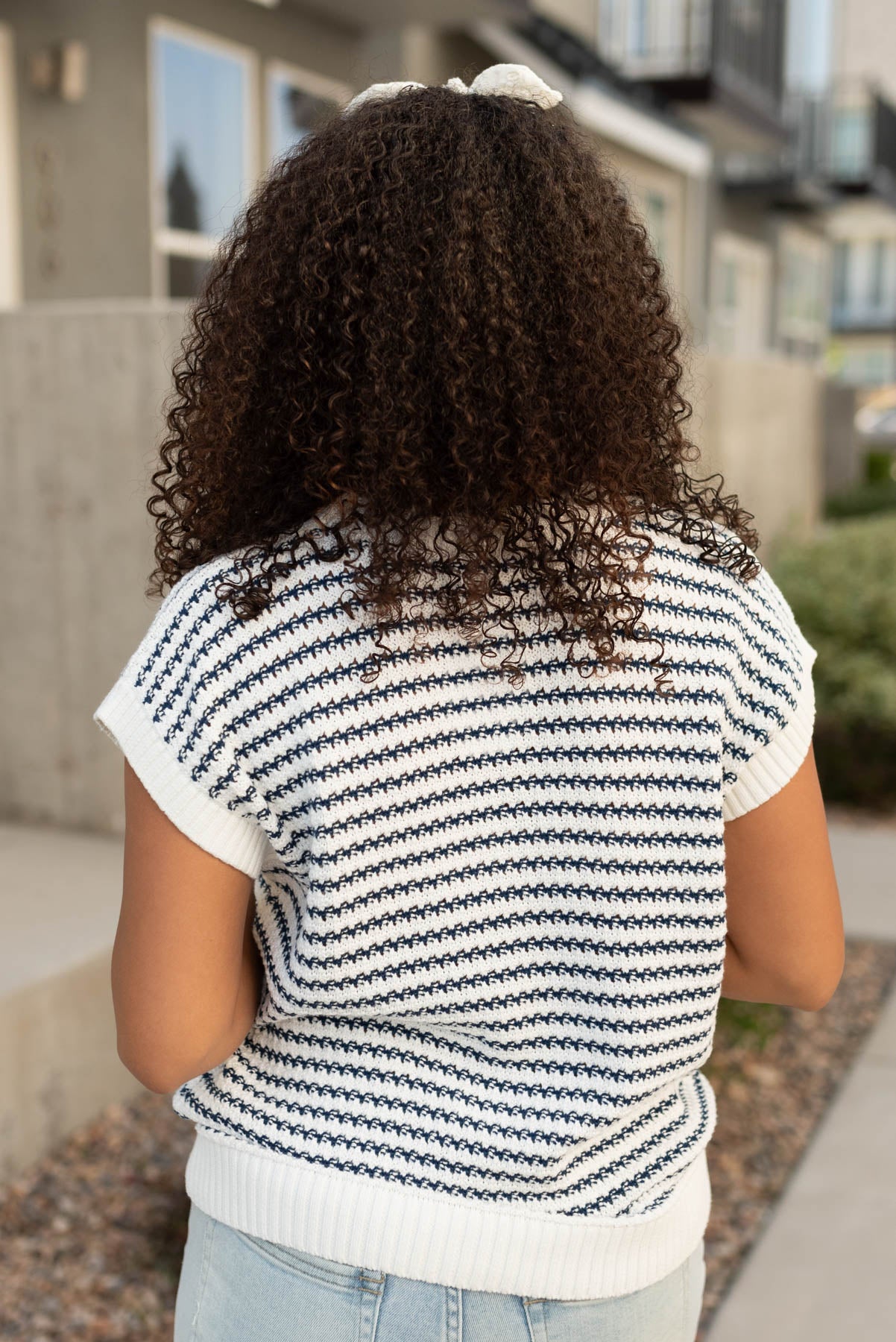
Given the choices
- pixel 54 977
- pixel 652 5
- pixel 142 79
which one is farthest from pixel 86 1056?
pixel 652 5

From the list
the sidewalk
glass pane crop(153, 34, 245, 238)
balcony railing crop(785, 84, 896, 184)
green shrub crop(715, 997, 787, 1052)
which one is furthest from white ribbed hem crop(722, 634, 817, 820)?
balcony railing crop(785, 84, 896, 184)

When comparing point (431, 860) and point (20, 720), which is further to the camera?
point (20, 720)

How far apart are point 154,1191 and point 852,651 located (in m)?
4.54

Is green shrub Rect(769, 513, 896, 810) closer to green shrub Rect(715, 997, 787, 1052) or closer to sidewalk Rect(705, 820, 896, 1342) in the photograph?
green shrub Rect(715, 997, 787, 1052)

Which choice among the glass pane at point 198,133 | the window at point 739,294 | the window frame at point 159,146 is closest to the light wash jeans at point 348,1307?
the window frame at point 159,146

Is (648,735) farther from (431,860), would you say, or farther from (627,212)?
(627,212)

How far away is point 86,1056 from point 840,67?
935 inches

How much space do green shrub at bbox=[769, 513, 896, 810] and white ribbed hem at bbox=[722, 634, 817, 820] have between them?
192 inches

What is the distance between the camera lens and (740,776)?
1.16m

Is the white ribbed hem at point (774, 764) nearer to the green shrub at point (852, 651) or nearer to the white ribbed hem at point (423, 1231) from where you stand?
the white ribbed hem at point (423, 1231)

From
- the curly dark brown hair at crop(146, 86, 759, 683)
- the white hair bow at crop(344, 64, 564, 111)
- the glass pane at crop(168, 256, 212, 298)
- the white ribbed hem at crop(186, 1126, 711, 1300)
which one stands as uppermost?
the glass pane at crop(168, 256, 212, 298)

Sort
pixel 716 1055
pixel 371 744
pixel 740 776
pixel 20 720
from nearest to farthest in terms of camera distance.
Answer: pixel 371 744 < pixel 740 776 < pixel 716 1055 < pixel 20 720

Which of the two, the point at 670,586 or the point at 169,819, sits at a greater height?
the point at 670,586

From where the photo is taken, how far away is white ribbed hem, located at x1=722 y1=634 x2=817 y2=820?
116 cm
